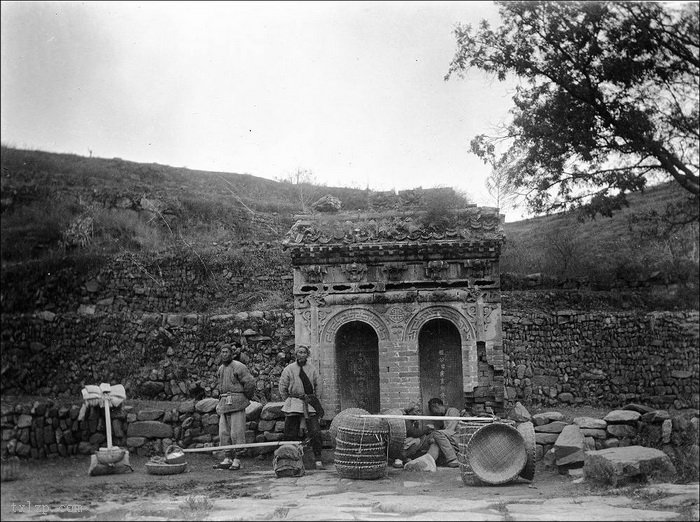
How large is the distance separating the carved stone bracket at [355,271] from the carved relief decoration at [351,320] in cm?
71

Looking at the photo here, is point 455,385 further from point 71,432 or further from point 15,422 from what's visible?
point 15,422

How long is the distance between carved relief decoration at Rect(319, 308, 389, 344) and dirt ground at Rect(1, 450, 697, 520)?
10.7ft

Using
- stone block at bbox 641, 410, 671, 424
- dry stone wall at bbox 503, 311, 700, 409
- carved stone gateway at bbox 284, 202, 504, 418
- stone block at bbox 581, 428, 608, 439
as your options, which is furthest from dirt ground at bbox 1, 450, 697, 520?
dry stone wall at bbox 503, 311, 700, 409

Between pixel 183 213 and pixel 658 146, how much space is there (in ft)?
77.9

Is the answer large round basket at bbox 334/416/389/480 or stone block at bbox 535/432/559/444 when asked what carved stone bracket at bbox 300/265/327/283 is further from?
stone block at bbox 535/432/559/444

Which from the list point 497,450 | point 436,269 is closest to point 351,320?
point 436,269

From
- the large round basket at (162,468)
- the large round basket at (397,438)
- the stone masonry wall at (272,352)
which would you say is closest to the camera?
the large round basket at (162,468)

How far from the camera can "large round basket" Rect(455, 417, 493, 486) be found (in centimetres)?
998

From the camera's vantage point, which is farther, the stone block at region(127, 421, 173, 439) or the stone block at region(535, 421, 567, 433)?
the stone block at region(127, 421, 173, 439)

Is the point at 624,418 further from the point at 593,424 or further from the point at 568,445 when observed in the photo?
the point at 568,445

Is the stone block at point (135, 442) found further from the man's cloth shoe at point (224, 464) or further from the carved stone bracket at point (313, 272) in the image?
the carved stone bracket at point (313, 272)

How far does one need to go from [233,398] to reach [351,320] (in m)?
3.40

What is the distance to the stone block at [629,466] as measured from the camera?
9016 mm

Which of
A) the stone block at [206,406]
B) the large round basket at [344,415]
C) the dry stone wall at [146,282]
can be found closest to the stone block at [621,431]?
the large round basket at [344,415]
